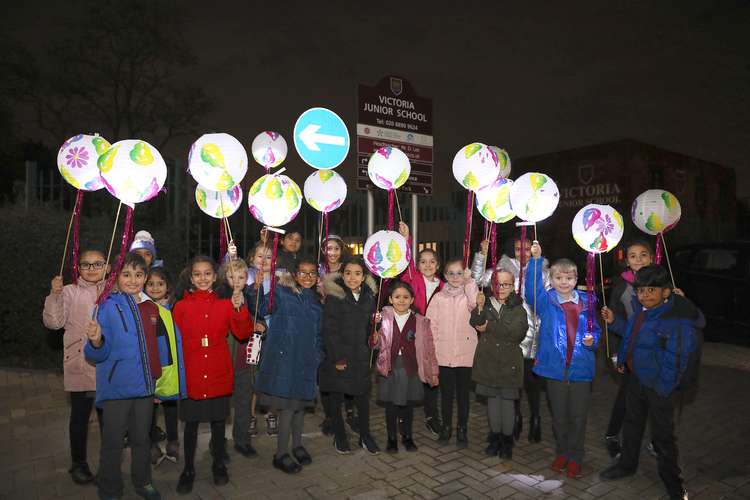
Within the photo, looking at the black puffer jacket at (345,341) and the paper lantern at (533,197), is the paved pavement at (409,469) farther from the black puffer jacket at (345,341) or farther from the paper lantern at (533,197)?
the paper lantern at (533,197)

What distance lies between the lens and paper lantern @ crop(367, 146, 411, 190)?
5199 millimetres

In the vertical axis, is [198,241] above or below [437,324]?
above

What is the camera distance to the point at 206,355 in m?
3.59

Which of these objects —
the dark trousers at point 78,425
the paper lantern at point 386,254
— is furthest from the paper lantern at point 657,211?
the dark trousers at point 78,425

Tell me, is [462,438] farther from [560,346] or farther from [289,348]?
[289,348]

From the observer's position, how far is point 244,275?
12.9ft

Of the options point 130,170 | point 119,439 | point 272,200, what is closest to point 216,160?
point 272,200

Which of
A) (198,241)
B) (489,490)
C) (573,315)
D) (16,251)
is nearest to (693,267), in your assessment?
(573,315)

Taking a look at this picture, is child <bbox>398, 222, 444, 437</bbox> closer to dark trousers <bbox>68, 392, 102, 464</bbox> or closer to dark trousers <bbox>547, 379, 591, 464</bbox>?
dark trousers <bbox>547, 379, 591, 464</bbox>

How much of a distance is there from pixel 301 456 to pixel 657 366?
8.98 feet

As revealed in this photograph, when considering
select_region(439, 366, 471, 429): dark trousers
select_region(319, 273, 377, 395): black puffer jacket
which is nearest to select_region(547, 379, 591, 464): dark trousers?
select_region(439, 366, 471, 429): dark trousers

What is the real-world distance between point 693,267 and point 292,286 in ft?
25.2

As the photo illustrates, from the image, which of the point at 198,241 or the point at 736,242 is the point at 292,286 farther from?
the point at 736,242

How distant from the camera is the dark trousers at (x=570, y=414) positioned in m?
3.79
